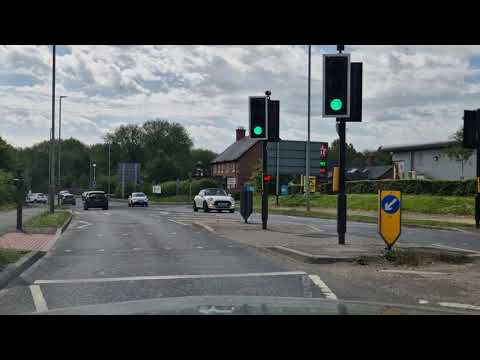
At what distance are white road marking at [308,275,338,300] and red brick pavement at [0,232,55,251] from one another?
6987 millimetres

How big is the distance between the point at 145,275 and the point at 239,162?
243 feet

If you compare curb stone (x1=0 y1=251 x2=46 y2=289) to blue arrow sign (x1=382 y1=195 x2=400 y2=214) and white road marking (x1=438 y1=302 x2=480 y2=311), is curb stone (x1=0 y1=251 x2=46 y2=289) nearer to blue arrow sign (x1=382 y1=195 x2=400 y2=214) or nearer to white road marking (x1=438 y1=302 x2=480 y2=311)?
white road marking (x1=438 y1=302 x2=480 y2=311)

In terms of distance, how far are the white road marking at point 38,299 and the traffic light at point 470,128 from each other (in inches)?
592

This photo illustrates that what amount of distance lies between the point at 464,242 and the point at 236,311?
13459mm

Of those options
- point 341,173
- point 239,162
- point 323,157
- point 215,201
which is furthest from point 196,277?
point 239,162

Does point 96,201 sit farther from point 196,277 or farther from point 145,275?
point 196,277
